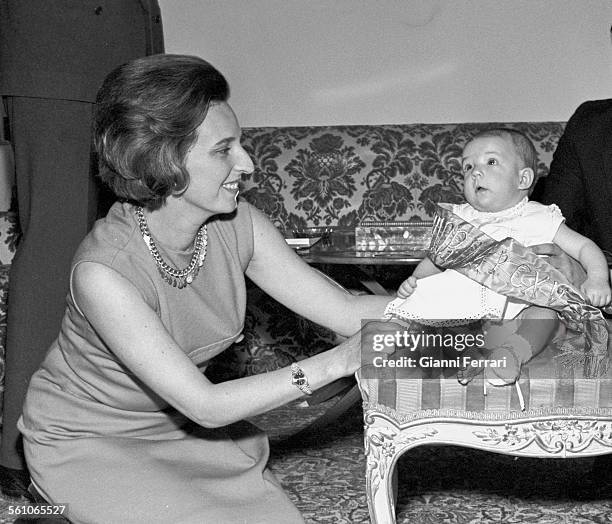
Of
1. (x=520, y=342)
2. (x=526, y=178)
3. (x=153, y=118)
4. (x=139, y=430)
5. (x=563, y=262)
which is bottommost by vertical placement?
(x=139, y=430)

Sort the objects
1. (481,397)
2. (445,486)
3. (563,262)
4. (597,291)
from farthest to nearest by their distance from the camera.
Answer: (445,486), (563,262), (597,291), (481,397)

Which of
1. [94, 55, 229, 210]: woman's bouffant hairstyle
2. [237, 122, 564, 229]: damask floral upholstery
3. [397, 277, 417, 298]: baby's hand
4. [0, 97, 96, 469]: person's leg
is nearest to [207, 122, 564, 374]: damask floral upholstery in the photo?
[237, 122, 564, 229]: damask floral upholstery

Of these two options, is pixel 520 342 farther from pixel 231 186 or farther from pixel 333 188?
pixel 333 188

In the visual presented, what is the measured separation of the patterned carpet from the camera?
246 cm

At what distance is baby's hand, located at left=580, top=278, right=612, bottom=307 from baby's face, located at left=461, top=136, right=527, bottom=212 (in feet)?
0.97

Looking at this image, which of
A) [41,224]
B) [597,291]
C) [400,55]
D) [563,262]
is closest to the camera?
[597,291]

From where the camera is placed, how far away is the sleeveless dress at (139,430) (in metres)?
1.60

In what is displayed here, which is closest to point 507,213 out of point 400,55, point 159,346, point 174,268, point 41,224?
point 174,268

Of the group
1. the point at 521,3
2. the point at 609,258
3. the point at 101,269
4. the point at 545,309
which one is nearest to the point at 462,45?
the point at 521,3

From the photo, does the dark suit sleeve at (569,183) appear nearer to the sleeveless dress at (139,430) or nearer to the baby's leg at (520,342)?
the baby's leg at (520,342)

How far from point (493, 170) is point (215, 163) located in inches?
27.2

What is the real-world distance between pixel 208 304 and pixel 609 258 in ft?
3.85

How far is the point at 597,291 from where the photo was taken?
74.8 inches

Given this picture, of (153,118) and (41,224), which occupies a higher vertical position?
(153,118)
